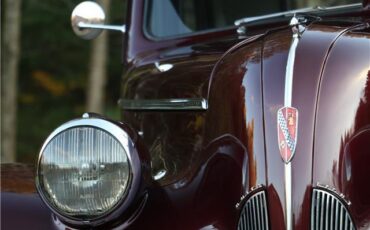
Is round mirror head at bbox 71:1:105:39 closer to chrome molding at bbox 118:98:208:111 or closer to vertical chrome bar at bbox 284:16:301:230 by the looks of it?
chrome molding at bbox 118:98:208:111

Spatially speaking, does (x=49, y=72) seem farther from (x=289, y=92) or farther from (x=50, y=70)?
(x=289, y=92)

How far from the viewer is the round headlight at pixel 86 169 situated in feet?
7.23

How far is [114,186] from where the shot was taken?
2.22m

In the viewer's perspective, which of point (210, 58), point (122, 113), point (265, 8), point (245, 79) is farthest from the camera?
point (265, 8)

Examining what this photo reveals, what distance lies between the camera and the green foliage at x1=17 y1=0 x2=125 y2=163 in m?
16.5

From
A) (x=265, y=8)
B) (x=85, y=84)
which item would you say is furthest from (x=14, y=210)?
(x=85, y=84)

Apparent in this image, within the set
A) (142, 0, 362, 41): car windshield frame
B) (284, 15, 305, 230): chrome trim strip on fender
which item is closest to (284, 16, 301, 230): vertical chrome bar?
(284, 15, 305, 230): chrome trim strip on fender

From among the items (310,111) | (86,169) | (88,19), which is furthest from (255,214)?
(88,19)

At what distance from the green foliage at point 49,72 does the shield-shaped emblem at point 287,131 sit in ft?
44.7

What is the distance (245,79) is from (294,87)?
8.2 inches

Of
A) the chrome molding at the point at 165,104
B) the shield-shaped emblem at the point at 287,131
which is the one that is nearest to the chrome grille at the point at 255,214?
the shield-shaped emblem at the point at 287,131

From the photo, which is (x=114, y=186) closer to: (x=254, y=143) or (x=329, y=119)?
(x=254, y=143)

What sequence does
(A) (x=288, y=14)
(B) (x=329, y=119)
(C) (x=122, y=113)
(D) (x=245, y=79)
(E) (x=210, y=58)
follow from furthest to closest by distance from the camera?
(C) (x=122, y=113), (A) (x=288, y=14), (E) (x=210, y=58), (D) (x=245, y=79), (B) (x=329, y=119)

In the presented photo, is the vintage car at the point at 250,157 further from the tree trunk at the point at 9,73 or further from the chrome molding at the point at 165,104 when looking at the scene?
the tree trunk at the point at 9,73
